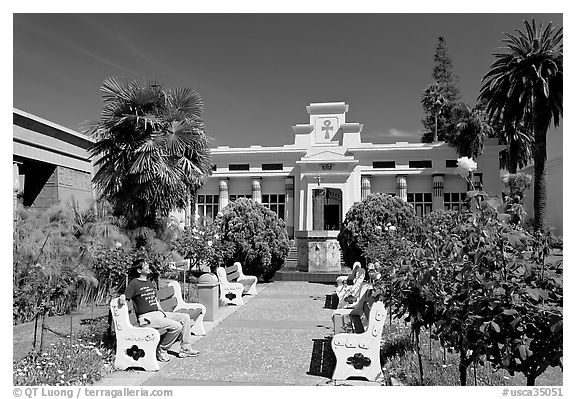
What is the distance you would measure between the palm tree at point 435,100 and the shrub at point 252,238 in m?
25.4

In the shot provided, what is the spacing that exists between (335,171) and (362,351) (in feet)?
76.2

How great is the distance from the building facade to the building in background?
14.6 metres

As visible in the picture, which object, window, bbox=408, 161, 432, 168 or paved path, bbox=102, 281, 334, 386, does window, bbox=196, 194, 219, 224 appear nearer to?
window, bbox=408, 161, 432, 168

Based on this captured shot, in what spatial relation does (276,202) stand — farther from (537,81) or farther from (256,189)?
(537,81)

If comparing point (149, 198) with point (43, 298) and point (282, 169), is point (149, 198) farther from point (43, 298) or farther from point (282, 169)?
point (282, 169)

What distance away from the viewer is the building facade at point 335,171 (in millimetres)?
28000

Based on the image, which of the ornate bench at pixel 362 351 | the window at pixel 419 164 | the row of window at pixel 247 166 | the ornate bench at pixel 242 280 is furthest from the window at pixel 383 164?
the ornate bench at pixel 362 351

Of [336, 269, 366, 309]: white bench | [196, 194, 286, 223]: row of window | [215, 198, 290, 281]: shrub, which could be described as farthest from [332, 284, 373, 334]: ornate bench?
[196, 194, 286, 223]: row of window

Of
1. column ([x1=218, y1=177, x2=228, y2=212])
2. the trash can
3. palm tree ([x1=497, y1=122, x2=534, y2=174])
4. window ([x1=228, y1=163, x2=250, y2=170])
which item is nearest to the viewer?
the trash can

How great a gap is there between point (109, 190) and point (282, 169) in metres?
19.0

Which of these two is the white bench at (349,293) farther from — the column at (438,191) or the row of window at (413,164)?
the column at (438,191)

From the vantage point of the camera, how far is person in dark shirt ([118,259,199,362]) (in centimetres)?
576

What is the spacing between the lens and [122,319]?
5500mm
